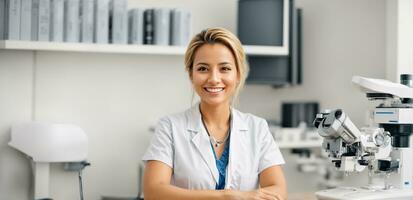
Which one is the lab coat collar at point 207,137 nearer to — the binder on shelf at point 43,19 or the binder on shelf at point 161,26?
the binder on shelf at point 161,26

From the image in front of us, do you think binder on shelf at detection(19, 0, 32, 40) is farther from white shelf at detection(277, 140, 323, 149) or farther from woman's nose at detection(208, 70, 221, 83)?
white shelf at detection(277, 140, 323, 149)

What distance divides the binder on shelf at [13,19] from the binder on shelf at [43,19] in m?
0.11


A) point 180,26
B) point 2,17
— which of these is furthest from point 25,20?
point 180,26

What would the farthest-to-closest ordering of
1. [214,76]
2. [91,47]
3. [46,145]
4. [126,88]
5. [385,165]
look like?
[126,88] < [91,47] < [46,145] < [385,165] < [214,76]

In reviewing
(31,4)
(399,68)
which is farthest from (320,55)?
(31,4)

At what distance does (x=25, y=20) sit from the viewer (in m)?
3.18

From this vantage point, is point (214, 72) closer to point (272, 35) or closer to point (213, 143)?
point (213, 143)

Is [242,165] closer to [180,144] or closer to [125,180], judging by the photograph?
[180,144]

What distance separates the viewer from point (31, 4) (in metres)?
3.19

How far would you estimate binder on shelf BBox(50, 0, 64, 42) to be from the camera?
3203mm

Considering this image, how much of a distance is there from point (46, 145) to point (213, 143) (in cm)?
117

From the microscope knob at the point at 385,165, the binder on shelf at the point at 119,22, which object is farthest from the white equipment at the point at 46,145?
the microscope knob at the point at 385,165

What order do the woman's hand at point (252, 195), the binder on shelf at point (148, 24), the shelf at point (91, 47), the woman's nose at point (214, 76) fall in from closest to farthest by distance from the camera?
the woman's hand at point (252, 195) < the woman's nose at point (214, 76) < the shelf at point (91, 47) < the binder on shelf at point (148, 24)

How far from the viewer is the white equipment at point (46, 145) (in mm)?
3150
